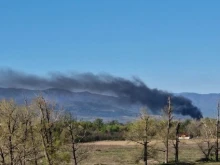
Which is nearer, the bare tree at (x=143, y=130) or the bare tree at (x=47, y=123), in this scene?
the bare tree at (x=47, y=123)

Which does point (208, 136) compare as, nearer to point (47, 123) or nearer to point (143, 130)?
point (143, 130)

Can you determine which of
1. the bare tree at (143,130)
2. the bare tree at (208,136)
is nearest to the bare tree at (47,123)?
the bare tree at (143,130)

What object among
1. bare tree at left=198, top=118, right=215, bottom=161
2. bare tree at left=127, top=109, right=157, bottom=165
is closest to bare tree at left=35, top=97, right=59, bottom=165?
bare tree at left=127, top=109, right=157, bottom=165

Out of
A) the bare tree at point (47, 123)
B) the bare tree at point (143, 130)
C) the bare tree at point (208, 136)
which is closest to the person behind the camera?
the bare tree at point (47, 123)

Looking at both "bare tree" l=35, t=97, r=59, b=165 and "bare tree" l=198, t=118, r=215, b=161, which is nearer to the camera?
"bare tree" l=35, t=97, r=59, b=165

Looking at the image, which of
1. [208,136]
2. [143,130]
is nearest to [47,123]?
[143,130]

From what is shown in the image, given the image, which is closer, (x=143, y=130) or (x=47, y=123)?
(x=47, y=123)

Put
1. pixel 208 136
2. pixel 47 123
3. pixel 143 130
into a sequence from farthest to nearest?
pixel 208 136
pixel 143 130
pixel 47 123

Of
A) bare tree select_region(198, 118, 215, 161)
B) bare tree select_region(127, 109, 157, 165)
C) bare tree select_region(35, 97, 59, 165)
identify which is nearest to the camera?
bare tree select_region(35, 97, 59, 165)

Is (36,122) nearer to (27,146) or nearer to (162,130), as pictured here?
(27,146)

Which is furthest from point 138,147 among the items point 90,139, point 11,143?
point 90,139

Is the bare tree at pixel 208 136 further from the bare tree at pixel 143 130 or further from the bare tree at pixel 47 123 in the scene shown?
the bare tree at pixel 47 123

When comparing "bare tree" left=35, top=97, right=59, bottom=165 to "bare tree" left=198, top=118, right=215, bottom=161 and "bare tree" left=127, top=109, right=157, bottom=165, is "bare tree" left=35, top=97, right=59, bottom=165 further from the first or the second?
"bare tree" left=198, top=118, right=215, bottom=161

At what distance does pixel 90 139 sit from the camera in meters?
185
